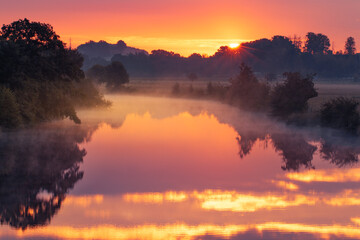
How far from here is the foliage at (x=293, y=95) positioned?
50.4 meters

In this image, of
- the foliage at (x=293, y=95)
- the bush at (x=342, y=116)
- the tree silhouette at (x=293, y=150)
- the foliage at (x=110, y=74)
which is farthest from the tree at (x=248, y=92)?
the foliage at (x=110, y=74)

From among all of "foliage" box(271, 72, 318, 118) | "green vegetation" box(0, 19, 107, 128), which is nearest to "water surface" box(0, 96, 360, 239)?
"green vegetation" box(0, 19, 107, 128)

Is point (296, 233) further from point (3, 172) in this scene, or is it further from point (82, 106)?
point (82, 106)

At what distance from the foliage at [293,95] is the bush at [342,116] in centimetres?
694

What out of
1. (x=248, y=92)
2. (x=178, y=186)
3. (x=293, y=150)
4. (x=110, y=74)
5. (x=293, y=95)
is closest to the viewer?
(x=178, y=186)

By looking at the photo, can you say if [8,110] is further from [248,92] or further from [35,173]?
[248,92]

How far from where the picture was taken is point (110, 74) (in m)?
127

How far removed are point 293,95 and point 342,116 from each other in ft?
34.2

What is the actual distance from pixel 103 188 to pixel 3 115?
21.6 meters

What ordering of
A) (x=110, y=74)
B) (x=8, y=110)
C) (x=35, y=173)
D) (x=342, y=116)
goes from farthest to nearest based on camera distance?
1. (x=110, y=74)
2. (x=342, y=116)
3. (x=8, y=110)
4. (x=35, y=173)

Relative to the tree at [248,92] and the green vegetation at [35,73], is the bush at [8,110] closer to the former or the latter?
the green vegetation at [35,73]

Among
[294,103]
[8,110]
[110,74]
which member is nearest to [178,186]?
[8,110]

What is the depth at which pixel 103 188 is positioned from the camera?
20453 mm

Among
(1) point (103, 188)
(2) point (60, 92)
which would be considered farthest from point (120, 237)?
(2) point (60, 92)
